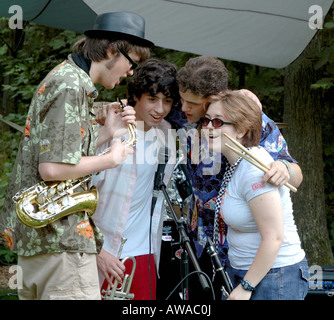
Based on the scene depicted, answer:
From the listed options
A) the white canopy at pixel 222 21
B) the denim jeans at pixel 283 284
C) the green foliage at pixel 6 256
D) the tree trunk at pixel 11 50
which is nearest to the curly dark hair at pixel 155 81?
the white canopy at pixel 222 21

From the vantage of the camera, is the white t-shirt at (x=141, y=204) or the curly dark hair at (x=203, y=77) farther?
the white t-shirt at (x=141, y=204)

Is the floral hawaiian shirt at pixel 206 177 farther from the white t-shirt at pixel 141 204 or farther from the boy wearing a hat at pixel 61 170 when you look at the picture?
the boy wearing a hat at pixel 61 170

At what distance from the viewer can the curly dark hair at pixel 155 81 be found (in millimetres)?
2688

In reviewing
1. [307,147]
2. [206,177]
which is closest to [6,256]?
[307,147]

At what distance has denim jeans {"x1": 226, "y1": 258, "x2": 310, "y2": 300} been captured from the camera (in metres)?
1.99

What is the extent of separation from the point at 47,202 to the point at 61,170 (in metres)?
0.15

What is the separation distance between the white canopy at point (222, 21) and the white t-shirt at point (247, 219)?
181 centimetres

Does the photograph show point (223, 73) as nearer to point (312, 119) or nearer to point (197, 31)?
point (197, 31)

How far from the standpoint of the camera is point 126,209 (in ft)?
8.54

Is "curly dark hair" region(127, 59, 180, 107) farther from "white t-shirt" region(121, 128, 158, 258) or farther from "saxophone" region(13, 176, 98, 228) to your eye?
"saxophone" region(13, 176, 98, 228)

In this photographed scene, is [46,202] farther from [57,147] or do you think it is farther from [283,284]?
[283,284]

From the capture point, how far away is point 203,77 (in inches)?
94.4

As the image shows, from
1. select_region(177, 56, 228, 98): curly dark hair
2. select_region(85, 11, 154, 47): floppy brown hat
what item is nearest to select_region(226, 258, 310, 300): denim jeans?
select_region(177, 56, 228, 98): curly dark hair
